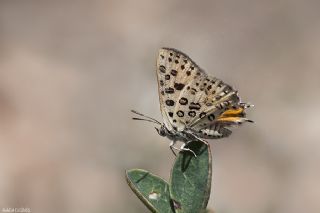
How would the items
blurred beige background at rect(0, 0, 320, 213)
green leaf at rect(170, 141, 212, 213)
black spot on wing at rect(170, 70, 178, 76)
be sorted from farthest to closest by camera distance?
1. blurred beige background at rect(0, 0, 320, 213)
2. black spot on wing at rect(170, 70, 178, 76)
3. green leaf at rect(170, 141, 212, 213)

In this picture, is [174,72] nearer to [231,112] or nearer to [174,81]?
[174,81]

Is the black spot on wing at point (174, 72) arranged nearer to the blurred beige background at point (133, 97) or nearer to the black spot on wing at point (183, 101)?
the black spot on wing at point (183, 101)

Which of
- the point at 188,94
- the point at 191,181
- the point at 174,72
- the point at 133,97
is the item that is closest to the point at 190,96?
the point at 188,94

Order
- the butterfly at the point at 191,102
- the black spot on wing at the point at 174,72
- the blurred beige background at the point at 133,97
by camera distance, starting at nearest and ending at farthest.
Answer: the butterfly at the point at 191,102
the black spot on wing at the point at 174,72
the blurred beige background at the point at 133,97

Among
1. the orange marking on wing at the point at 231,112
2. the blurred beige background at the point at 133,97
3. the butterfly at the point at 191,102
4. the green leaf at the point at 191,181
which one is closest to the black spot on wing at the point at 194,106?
the butterfly at the point at 191,102

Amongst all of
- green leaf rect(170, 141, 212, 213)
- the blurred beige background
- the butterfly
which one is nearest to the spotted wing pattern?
the butterfly

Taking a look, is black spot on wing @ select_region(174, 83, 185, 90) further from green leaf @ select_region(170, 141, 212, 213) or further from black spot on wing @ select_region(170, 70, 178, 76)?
green leaf @ select_region(170, 141, 212, 213)
